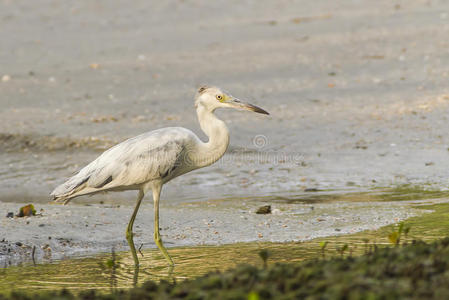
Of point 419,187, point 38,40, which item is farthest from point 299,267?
point 38,40

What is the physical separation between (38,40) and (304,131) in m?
6.84

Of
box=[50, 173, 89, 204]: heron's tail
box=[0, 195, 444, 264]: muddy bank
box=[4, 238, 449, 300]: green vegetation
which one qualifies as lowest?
box=[4, 238, 449, 300]: green vegetation

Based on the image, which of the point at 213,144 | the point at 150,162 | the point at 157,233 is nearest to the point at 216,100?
the point at 213,144

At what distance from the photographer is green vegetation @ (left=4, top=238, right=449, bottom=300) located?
390 cm

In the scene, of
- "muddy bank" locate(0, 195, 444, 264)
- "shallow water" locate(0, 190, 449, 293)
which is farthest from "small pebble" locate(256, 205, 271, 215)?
"shallow water" locate(0, 190, 449, 293)

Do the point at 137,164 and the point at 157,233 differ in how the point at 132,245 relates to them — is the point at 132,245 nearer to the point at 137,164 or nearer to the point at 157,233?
the point at 157,233

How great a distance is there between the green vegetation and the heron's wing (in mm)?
2452

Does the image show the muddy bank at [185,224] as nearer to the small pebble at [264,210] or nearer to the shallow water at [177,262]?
the small pebble at [264,210]

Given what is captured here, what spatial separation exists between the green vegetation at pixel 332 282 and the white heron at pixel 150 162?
8.06 ft

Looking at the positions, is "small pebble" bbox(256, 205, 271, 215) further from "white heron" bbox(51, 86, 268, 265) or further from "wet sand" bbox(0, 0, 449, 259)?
"white heron" bbox(51, 86, 268, 265)

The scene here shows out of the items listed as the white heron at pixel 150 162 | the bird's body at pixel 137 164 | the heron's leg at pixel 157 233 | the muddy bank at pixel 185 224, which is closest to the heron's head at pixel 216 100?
the white heron at pixel 150 162

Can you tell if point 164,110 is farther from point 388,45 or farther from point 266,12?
point 266,12

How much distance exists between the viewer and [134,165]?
687cm

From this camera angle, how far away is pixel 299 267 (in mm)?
4449
